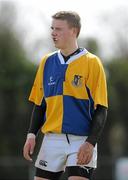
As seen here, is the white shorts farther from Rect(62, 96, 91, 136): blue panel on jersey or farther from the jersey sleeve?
the jersey sleeve

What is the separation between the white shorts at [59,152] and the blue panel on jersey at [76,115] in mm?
82

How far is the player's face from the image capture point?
6684 millimetres

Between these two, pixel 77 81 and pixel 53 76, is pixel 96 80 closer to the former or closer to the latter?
pixel 77 81

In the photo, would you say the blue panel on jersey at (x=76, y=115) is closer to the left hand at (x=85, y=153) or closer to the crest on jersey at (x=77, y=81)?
the crest on jersey at (x=77, y=81)

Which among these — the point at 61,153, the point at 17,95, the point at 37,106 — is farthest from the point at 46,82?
the point at 17,95

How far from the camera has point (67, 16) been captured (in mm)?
6656

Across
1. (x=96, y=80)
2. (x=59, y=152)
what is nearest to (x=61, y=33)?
(x=96, y=80)

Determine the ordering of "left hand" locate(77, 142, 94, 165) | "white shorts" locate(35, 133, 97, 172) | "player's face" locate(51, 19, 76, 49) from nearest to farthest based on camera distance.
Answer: "left hand" locate(77, 142, 94, 165) < "white shorts" locate(35, 133, 97, 172) < "player's face" locate(51, 19, 76, 49)

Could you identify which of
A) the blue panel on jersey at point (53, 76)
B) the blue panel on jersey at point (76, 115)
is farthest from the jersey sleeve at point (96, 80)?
the blue panel on jersey at point (53, 76)

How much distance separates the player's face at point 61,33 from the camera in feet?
21.9

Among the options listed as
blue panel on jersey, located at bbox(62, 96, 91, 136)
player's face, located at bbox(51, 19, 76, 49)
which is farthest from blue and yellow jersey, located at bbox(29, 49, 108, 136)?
player's face, located at bbox(51, 19, 76, 49)

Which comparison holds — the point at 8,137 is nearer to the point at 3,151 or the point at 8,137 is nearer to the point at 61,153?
the point at 3,151

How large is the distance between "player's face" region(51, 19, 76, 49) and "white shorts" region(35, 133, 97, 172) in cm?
82

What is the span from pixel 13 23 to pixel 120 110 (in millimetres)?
6535
